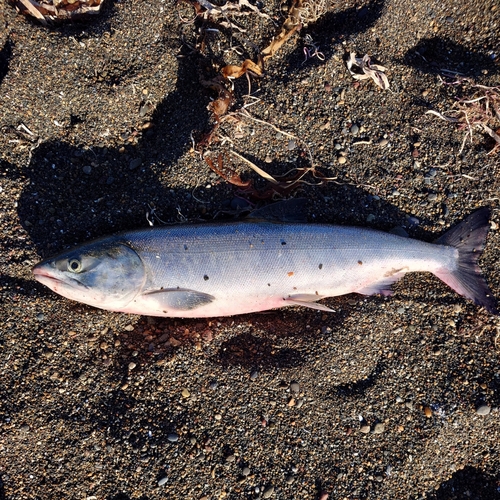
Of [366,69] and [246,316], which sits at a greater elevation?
[366,69]

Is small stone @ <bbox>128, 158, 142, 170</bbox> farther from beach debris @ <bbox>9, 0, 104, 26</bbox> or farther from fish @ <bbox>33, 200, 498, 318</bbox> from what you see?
beach debris @ <bbox>9, 0, 104, 26</bbox>

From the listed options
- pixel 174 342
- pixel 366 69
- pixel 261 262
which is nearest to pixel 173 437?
pixel 174 342

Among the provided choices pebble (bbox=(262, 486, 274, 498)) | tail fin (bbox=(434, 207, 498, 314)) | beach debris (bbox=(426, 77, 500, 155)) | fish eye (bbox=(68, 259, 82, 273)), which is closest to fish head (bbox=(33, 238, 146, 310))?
fish eye (bbox=(68, 259, 82, 273))

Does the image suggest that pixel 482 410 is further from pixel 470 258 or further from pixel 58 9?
pixel 58 9

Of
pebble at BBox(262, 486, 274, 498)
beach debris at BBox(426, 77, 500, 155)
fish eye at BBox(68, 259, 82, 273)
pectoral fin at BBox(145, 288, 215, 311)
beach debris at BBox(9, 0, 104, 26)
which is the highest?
beach debris at BBox(9, 0, 104, 26)

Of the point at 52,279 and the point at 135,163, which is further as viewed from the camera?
the point at 135,163

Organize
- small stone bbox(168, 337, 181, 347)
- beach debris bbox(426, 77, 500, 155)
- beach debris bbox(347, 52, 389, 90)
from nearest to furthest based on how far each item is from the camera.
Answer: small stone bbox(168, 337, 181, 347)
beach debris bbox(347, 52, 389, 90)
beach debris bbox(426, 77, 500, 155)

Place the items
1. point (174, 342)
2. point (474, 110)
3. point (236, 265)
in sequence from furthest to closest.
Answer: point (474, 110), point (174, 342), point (236, 265)

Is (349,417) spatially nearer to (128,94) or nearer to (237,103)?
(237,103)

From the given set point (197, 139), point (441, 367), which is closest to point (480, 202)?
point (441, 367)

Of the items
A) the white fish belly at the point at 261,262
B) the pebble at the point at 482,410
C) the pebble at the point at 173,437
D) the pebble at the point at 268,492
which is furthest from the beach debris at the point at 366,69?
the pebble at the point at 268,492
